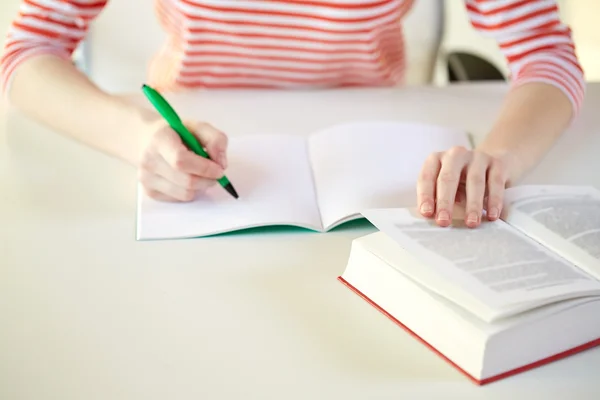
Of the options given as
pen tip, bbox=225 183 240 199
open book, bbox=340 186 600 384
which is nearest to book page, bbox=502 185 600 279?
open book, bbox=340 186 600 384

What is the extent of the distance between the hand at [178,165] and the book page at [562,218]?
0.95ft

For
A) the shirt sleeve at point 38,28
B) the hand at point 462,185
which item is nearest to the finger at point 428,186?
the hand at point 462,185

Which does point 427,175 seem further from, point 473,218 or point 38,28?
point 38,28

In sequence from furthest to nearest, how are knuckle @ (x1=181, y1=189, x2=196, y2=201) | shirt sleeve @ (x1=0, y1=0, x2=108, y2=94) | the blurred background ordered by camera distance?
the blurred background < shirt sleeve @ (x1=0, y1=0, x2=108, y2=94) < knuckle @ (x1=181, y1=189, x2=196, y2=201)

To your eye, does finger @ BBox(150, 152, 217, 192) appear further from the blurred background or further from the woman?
the blurred background

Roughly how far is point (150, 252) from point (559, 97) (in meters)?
0.55

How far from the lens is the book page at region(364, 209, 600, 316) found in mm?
598

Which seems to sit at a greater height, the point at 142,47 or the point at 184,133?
the point at 184,133

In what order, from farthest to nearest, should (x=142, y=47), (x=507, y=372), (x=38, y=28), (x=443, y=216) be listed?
(x=142, y=47)
(x=38, y=28)
(x=443, y=216)
(x=507, y=372)

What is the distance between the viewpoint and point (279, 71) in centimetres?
117

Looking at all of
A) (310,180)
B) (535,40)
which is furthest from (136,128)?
(535,40)

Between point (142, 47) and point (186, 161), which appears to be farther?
point (142, 47)

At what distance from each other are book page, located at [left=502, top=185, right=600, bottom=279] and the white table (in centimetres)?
9

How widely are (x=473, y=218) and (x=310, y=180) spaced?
0.69 ft
